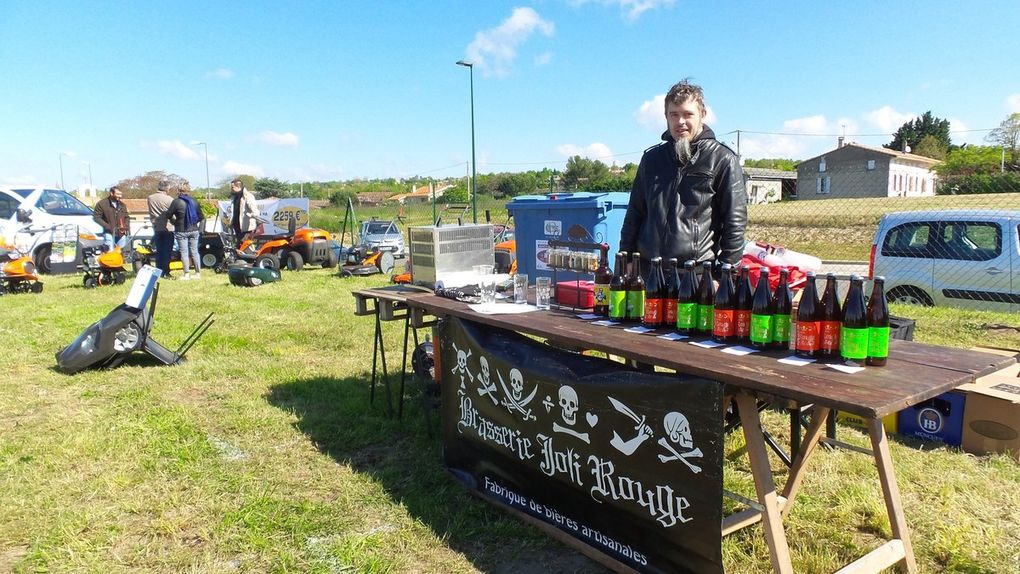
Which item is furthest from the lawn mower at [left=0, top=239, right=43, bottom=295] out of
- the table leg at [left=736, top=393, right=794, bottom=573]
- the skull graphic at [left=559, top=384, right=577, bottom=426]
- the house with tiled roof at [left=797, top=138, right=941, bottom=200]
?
the house with tiled roof at [left=797, top=138, right=941, bottom=200]

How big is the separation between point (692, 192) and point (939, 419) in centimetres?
216

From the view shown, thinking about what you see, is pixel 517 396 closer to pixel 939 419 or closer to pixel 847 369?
pixel 847 369

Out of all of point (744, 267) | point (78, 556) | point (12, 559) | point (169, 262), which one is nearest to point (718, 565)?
point (744, 267)

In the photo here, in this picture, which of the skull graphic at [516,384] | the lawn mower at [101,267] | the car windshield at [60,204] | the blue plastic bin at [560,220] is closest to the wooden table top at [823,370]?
the skull graphic at [516,384]

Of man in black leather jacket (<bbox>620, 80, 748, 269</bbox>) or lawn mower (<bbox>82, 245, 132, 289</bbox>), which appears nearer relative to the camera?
man in black leather jacket (<bbox>620, 80, 748, 269</bbox>)

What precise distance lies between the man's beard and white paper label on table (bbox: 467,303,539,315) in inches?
40.5

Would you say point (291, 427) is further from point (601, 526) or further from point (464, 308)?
point (601, 526)

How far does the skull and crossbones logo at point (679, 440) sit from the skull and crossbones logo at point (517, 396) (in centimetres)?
69

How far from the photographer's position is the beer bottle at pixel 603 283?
2.90 meters

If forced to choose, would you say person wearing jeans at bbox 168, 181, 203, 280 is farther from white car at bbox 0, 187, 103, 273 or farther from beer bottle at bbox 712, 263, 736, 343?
beer bottle at bbox 712, 263, 736, 343

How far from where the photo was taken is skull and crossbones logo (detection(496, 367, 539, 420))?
2789mm

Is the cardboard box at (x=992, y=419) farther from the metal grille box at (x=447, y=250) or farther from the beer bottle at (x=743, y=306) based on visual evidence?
the metal grille box at (x=447, y=250)

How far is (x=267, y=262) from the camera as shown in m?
12.1

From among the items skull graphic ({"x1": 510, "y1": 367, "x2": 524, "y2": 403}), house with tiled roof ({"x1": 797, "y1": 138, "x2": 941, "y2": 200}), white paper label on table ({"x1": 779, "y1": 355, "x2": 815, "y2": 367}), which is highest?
house with tiled roof ({"x1": 797, "y1": 138, "x2": 941, "y2": 200})
